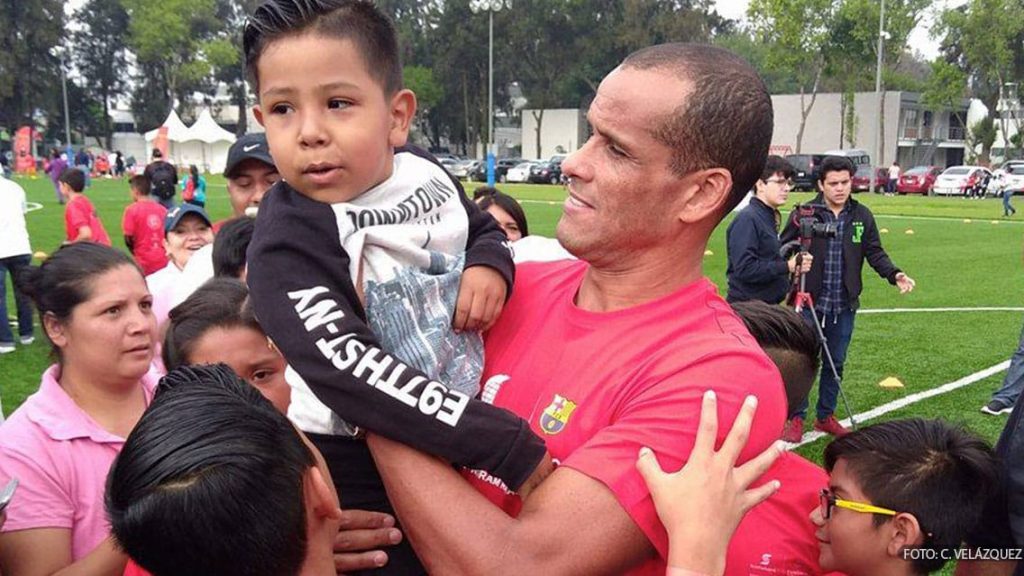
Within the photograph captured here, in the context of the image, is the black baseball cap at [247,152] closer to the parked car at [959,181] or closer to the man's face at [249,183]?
the man's face at [249,183]

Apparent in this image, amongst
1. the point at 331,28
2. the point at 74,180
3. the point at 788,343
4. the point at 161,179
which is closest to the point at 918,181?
the point at 161,179

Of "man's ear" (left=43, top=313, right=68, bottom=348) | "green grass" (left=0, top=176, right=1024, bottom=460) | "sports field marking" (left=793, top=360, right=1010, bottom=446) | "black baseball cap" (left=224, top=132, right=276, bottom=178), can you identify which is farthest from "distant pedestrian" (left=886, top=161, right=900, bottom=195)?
"man's ear" (left=43, top=313, right=68, bottom=348)

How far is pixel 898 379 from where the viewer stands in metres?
8.77

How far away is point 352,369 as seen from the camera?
5.39 ft

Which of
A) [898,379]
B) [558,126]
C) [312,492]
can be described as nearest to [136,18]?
[558,126]

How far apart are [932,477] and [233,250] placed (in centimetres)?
315

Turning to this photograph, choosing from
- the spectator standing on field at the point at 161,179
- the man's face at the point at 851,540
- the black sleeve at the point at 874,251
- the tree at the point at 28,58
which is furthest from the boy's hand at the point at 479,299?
the tree at the point at 28,58

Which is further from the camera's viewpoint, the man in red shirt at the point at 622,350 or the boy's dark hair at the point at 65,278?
the boy's dark hair at the point at 65,278

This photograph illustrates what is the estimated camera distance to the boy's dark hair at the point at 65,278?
Answer: 3393mm

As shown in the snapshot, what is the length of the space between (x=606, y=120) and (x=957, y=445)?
1.47 metres

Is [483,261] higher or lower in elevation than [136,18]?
lower

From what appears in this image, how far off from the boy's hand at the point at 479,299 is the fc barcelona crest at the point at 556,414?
266mm

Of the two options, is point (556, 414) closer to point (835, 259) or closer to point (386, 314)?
point (386, 314)

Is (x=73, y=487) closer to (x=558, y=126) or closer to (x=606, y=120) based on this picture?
(x=606, y=120)
